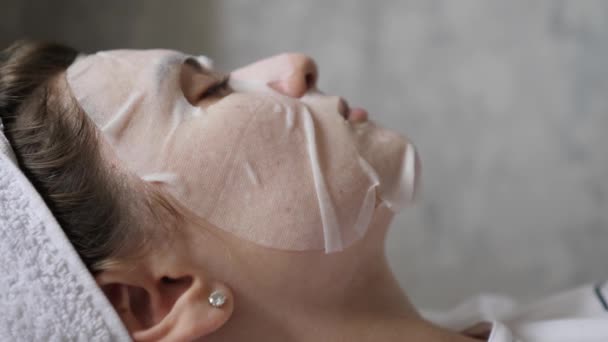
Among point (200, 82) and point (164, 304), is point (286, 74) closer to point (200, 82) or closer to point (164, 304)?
point (200, 82)

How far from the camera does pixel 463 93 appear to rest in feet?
4.57

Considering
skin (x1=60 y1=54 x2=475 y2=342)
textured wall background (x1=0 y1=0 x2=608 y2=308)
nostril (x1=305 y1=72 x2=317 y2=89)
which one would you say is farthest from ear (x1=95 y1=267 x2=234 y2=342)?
textured wall background (x1=0 y1=0 x2=608 y2=308)

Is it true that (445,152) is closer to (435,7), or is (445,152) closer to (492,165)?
(492,165)

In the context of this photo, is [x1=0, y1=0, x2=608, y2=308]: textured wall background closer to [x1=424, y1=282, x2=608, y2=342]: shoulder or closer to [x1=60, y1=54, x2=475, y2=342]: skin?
[x1=424, y1=282, x2=608, y2=342]: shoulder

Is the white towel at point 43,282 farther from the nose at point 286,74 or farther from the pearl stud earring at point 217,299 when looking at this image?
the nose at point 286,74

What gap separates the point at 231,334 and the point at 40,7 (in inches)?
43.3

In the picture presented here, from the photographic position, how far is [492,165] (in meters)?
1.39

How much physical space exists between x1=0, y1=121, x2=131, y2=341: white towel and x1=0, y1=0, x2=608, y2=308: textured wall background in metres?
0.93

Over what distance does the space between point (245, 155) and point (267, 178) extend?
0.12 ft

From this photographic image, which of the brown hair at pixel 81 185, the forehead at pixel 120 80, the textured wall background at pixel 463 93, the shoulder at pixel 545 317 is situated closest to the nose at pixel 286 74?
the forehead at pixel 120 80

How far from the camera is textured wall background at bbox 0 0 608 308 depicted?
4.31ft

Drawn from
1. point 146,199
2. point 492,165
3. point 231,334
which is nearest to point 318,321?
point 231,334

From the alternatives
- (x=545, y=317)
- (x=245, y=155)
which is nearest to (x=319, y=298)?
(x=245, y=155)

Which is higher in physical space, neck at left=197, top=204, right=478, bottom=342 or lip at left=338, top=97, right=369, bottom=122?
lip at left=338, top=97, right=369, bottom=122
